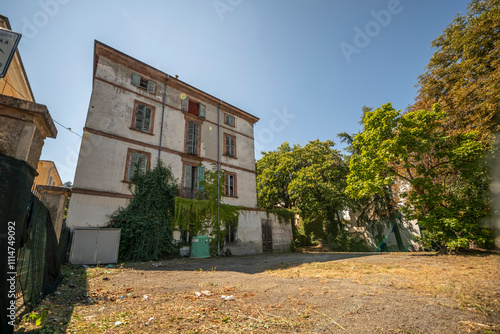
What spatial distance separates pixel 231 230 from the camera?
49.1 feet

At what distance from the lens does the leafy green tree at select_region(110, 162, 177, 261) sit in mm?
10727

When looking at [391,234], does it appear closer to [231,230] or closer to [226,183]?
[231,230]

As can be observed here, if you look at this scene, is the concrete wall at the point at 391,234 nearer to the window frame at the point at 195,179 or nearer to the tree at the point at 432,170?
the tree at the point at 432,170

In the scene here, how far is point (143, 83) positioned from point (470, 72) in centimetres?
1738

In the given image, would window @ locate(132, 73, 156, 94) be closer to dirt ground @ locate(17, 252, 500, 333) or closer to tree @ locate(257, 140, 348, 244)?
dirt ground @ locate(17, 252, 500, 333)

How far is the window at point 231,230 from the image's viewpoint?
1470 centimetres

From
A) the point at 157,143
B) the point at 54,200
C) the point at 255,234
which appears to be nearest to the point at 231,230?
the point at 255,234

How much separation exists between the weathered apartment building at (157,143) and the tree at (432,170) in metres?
7.90

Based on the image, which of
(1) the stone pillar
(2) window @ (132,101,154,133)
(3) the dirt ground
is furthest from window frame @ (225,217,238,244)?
(1) the stone pillar

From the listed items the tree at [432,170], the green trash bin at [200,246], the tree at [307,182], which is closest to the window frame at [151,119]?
the green trash bin at [200,246]

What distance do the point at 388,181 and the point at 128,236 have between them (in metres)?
12.8

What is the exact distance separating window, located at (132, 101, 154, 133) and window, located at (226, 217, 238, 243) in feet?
26.1

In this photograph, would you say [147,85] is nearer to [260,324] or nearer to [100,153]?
[100,153]

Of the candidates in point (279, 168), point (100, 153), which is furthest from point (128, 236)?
point (279, 168)
